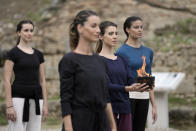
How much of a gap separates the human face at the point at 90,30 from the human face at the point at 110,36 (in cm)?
100

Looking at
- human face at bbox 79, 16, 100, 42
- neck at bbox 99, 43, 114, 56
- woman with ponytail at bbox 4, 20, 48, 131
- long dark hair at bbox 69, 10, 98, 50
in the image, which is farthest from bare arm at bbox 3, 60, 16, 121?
human face at bbox 79, 16, 100, 42

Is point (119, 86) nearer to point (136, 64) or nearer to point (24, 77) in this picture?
point (136, 64)

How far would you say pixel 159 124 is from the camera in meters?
7.97

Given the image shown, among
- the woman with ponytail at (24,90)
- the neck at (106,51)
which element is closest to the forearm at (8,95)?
the woman with ponytail at (24,90)

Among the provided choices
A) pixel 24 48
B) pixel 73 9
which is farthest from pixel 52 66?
pixel 24 48

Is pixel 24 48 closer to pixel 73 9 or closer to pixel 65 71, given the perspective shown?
pixel 65 71

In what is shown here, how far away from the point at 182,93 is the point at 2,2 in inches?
261

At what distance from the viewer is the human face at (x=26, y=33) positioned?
4.61 meters

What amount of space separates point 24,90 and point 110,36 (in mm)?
966

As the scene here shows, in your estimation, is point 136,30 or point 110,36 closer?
point 110,36

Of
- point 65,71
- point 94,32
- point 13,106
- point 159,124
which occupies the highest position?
point 94,32

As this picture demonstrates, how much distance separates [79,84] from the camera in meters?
→ 3.24

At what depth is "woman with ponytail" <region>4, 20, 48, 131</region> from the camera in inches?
174

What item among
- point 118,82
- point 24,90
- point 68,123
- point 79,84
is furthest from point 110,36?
point 68,123
